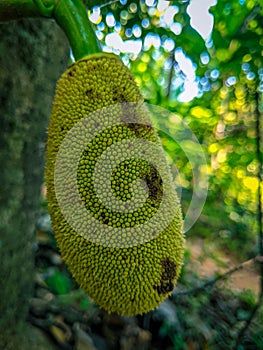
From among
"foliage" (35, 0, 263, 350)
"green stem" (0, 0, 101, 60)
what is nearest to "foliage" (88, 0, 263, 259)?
"foliage" (35, 0, 263, 350)

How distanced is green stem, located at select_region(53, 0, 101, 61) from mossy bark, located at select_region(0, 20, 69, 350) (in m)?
0.21

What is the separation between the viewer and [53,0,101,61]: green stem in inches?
20.7

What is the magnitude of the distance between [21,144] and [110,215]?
442mm

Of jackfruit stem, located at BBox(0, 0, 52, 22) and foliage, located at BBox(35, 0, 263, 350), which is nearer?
jackfruit stem, located at BBox(0, 0, 52, 22)

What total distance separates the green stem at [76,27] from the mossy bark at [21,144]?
21cm

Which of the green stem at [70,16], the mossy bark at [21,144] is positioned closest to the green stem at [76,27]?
the green stem at [70,16]

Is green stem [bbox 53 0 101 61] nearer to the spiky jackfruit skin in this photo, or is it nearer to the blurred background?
the spiky jackfruit skin

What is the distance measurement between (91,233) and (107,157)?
0.40 ft

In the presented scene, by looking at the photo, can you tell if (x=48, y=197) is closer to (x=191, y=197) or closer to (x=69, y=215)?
(x=69, y=215)

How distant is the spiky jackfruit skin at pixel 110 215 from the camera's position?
0.47 metres

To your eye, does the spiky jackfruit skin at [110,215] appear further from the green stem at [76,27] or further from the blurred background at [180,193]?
the blurred background at [180,193]

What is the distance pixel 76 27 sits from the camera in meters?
0.53

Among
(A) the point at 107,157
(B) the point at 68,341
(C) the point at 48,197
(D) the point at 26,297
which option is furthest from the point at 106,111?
(B) the point at 68,341

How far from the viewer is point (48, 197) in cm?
53
